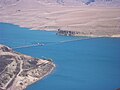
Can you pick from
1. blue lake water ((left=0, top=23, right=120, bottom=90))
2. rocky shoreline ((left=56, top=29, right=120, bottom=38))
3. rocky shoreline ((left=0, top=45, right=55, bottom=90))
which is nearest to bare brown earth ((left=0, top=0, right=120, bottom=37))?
rocky shoreline ((left=56, top=29, right=120, bottom=38))

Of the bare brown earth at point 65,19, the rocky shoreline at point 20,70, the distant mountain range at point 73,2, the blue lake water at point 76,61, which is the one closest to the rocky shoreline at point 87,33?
the bare brown earth at point 65,19

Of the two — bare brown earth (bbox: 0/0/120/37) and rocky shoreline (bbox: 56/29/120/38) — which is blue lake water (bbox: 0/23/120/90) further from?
bare brown earth (bbox: 0/0/120/37)

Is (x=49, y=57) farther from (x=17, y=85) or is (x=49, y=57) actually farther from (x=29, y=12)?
(x=29, y=12)

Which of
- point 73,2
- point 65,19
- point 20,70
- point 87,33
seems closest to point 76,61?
point 20,70

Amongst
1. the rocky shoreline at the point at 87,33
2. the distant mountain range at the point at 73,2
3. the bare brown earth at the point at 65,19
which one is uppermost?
the distant mountain range at the point at 73,2

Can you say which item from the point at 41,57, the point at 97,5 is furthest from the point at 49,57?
the point at 97,5

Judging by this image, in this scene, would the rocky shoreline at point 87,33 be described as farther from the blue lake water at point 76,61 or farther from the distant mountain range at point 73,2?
the distant mountain range at point 73,2
